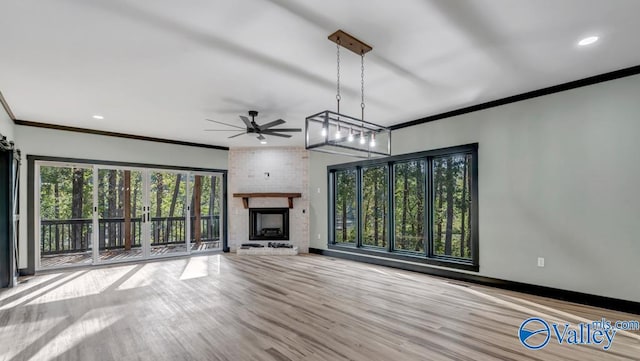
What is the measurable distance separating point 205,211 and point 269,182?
5.95ft

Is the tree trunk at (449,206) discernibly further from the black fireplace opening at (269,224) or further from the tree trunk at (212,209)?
the tree trunk at (212,209)

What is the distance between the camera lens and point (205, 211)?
805cm

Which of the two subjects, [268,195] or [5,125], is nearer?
[5,125]

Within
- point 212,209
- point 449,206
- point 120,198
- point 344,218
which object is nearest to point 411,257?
point 449,206

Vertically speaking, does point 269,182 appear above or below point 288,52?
below

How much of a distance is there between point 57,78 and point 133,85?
0.82 metres

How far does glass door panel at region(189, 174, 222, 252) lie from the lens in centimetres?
790

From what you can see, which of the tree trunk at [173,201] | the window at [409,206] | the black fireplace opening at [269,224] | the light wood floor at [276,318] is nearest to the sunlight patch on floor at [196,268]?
the light wood floor at [276,318]

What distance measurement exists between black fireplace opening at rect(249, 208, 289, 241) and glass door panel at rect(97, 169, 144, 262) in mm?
2582

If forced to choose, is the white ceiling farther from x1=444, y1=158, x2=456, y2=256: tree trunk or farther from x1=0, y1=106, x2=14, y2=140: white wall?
x1=444, y1=158, x2=456, y2=256: tree trunk

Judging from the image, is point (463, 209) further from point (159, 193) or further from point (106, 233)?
point (106, 233)

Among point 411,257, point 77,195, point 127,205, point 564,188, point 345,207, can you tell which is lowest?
point 411,257

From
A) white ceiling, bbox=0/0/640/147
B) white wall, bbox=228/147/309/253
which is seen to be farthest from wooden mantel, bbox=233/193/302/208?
white ceiling, bbox=0/0/640/147

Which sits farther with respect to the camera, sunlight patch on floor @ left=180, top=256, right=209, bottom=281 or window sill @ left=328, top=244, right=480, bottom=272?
sunlight patch on floor @ left=180, top=256, right=209, bottom=281
